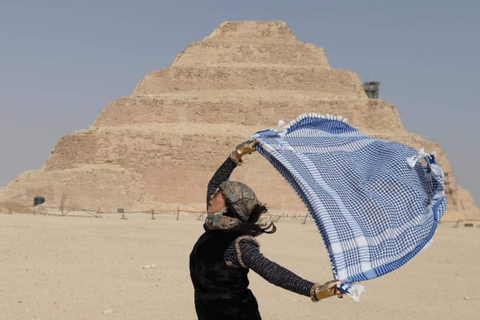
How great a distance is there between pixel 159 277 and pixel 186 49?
4416 centimetres

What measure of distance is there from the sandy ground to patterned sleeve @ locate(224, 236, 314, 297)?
534cm

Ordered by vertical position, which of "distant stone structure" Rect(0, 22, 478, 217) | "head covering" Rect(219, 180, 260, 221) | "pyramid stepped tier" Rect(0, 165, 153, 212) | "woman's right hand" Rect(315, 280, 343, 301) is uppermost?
"distant stone structure" Rect(0, 22, 478, 217)

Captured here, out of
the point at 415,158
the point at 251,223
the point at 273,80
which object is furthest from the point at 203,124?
the point at 251,223

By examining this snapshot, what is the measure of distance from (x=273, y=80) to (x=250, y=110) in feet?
12.2

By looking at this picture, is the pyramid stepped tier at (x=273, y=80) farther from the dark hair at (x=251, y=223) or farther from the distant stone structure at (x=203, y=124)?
the dark hair at (x=251, y=223)

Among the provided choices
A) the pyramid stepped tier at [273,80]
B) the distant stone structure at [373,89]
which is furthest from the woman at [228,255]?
the distant stone structure at [373,89]

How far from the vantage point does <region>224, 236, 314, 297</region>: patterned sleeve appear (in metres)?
3.79

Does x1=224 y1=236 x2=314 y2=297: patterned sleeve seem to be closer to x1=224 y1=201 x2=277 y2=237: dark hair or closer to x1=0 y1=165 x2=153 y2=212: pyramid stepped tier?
x1=224 y1=201 x2=277 y2=237: dark hair

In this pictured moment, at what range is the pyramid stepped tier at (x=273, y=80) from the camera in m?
51.2

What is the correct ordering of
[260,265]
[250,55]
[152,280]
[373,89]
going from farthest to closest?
[373,89], [250,55], [152,280], [260,265]

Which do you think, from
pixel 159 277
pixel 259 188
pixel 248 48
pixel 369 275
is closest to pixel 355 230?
pixel 369 275

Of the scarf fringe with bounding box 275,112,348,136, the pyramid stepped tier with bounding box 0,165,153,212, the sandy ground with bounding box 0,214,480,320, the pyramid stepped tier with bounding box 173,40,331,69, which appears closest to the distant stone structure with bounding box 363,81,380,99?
the pyramid stepped tier with bounding box 173,40,331,69

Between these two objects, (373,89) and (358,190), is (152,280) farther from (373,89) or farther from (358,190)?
(373,89)

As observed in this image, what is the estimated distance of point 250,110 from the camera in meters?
48.9
